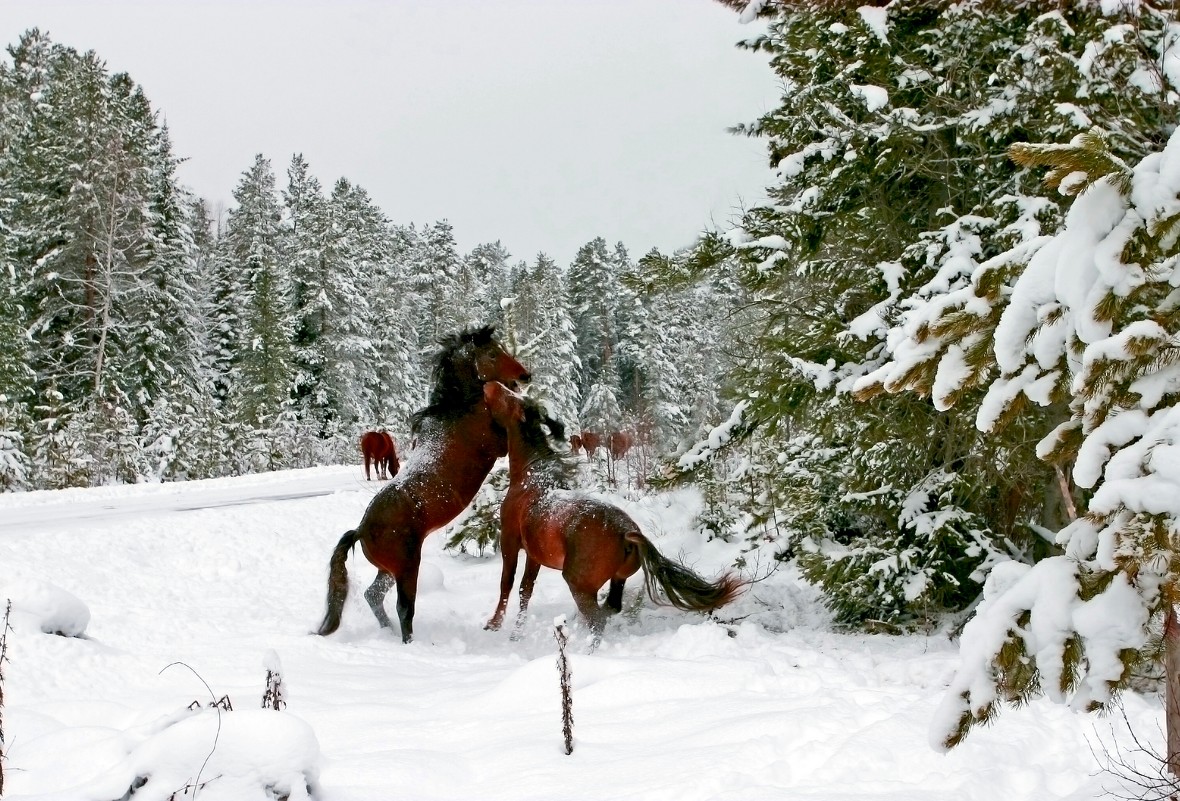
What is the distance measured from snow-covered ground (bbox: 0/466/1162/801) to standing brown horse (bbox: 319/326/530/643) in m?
0.47

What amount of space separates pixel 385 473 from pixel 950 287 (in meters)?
16.8

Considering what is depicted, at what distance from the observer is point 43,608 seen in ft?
17.9

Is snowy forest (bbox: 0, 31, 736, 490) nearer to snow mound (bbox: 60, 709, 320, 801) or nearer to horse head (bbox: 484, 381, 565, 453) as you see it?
horse head (bbox: 484, 381, 565, 453)

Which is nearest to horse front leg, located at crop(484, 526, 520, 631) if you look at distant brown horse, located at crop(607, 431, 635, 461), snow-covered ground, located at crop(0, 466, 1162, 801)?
snow-covered ground, located at crop(0, 466, 1162, 801)

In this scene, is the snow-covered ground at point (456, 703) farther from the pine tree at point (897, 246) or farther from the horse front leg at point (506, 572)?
the pine tree at point (897, 246)

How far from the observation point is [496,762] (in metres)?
3.72

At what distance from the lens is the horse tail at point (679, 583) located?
21.1ft

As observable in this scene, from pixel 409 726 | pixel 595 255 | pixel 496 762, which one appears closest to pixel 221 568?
pixel 409 726

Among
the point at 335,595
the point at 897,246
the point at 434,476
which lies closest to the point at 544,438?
the point at 434,476

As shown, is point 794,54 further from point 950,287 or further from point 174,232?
point 174,232

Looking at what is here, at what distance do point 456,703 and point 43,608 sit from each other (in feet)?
9.99

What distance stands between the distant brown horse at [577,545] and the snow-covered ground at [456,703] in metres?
0.31

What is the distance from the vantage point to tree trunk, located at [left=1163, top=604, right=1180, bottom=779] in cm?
195

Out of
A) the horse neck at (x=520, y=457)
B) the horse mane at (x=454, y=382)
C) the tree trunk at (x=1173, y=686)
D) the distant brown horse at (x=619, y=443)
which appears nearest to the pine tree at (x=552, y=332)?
the distant brown horse at (x=619, y=443)
